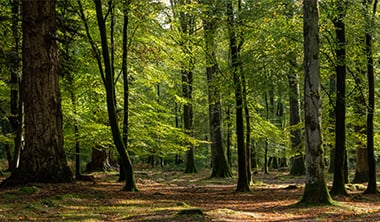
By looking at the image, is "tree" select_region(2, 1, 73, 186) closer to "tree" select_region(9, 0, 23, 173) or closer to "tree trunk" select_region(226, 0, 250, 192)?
"tree" select_region(9, 0, 23, 173)

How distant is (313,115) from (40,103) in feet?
23.2

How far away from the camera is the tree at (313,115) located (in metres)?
10.0

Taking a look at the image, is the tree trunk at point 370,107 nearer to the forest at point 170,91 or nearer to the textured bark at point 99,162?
the forest at point 170,91

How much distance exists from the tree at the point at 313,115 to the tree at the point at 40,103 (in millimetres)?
6526

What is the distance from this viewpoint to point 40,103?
1061 cm

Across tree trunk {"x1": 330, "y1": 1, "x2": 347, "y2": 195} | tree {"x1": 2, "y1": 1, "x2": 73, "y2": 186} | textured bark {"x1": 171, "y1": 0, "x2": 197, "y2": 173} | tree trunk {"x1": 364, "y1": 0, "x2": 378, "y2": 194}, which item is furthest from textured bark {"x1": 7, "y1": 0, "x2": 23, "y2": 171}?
tree trunk {"x1": 364, "y1": 0, "x2": 378, "y2": 194}

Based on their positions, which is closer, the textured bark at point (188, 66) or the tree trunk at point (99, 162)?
the textured bark at point (188, 66)

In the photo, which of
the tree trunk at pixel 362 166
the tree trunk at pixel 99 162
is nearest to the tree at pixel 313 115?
the tree trunk at pixel 362 166

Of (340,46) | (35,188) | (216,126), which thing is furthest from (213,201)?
(216,126)

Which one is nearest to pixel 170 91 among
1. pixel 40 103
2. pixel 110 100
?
pixel 110 100

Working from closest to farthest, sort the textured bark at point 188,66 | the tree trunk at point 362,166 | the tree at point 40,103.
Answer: the tree at point 40,103 < the tree trunk at point 362,166 < the textured bark at point 188,66

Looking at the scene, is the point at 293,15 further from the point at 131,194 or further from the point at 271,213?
the point at 131,194

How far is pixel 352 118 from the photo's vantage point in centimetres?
1672

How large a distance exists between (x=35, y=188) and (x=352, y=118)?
12711mm
